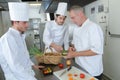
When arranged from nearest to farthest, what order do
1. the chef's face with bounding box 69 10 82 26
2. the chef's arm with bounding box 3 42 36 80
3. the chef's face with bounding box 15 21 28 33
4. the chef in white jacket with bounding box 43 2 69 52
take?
the chef's arm with bounding box 3 42 36 80
the chef's face with bounding box 15 21 28 33
the chef's face with bounding box 69 10 82 26
the chef in white jacket with bounding box 43 2 69 52

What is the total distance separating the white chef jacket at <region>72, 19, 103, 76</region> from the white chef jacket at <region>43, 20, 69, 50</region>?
2.35ft

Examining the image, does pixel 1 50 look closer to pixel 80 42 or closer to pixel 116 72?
pixel 80 42

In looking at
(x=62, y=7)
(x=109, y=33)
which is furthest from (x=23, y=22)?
(x=109, y=33)

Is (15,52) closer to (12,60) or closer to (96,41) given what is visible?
(12,60)

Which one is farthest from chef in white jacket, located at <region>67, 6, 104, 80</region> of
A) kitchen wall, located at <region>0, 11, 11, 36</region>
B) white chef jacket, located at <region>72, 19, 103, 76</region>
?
kitchen wall, located at <region>0, 11, 11, 36</region>

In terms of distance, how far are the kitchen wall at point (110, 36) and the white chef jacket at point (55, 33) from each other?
1019 mm

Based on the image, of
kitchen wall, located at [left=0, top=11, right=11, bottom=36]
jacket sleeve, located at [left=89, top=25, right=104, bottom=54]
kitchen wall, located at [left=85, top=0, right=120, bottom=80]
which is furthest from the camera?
kitchen wall, located at [left=0, top=11, right=11, bottom=36]

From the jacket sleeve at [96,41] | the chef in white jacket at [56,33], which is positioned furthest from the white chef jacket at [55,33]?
the jacket sleeve at [96,41]

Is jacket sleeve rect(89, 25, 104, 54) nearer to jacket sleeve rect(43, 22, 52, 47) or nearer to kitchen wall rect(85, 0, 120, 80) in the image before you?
jacket sleeve rect(43, 22, 52, 47)

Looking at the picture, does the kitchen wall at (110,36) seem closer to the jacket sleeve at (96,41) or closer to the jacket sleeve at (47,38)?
the jacket sleeve at (47,38)

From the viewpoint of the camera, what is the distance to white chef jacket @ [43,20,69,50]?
2318 millimetres

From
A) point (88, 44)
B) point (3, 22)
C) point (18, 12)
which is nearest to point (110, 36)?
point (88, 44)

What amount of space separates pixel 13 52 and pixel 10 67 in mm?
109

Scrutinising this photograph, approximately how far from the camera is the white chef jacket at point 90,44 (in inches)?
56.6
